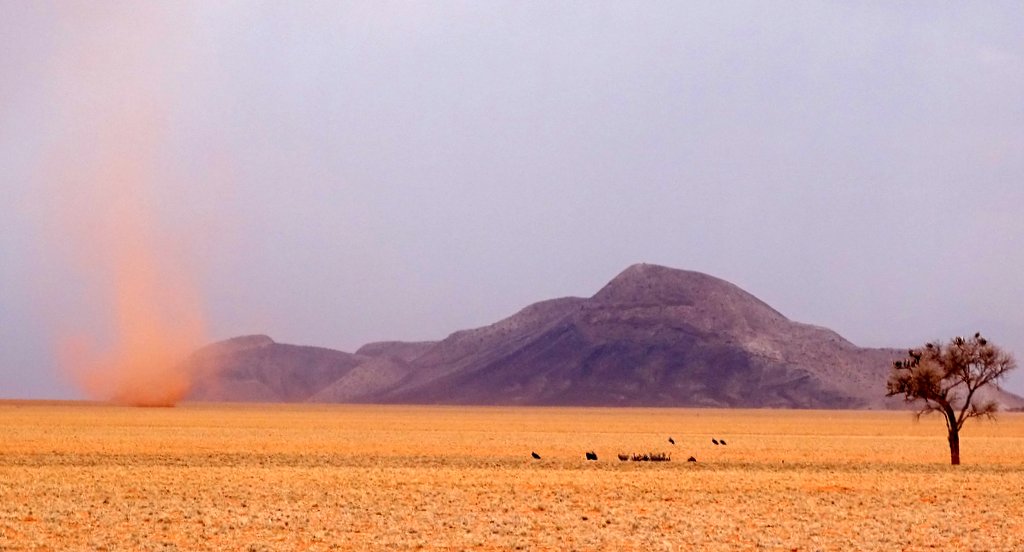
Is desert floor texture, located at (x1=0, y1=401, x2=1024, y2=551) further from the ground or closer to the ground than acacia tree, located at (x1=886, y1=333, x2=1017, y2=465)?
closer to the ground

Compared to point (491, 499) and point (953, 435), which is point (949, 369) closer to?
point (953, 435)

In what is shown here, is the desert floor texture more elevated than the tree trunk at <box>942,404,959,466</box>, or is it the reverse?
the tree trunk at <box>942,404,959,466</box>

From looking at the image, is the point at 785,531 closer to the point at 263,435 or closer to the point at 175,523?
the point at 175,523

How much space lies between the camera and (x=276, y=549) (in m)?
19.4

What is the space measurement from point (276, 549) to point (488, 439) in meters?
41.4

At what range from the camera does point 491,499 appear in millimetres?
27953

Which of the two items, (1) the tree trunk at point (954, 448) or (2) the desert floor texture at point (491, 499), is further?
(1) the tree trunk at point (954, 448)

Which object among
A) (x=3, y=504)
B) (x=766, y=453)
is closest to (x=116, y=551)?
(x=3, y=504)

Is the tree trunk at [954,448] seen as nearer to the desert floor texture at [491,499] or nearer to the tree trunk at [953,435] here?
the tree trunk at [953,435]

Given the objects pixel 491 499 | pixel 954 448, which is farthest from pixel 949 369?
pixel 491 499

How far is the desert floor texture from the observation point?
20984mm

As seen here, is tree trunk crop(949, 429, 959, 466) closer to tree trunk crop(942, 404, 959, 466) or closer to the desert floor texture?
tree trunk crop(942, 404, 959, 466)

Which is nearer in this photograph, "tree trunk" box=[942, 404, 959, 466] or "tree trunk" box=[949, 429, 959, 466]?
"tree trunk" box=[942, 404, 959, 466]

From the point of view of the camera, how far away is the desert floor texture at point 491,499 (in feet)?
68.8
